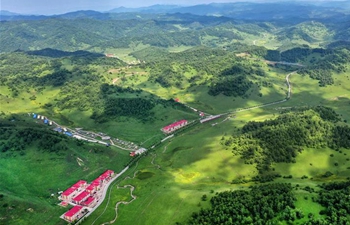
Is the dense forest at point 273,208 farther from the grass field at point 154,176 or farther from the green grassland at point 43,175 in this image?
the green grassland at point 43,175

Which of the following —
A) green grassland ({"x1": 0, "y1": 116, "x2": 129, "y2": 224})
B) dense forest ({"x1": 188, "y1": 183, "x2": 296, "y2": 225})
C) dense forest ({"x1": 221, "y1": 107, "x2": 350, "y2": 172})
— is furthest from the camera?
dense forest ({"x1": 221, "y1": 107, "x2": 350, "y2": 172})

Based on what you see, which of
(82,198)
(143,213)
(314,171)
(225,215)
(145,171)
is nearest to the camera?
(225,215)

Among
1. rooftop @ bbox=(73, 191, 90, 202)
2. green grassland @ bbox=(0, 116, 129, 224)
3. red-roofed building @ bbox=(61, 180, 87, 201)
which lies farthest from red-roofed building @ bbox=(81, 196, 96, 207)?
red-roofed building @ bbox=(61, 180, 87, 201)

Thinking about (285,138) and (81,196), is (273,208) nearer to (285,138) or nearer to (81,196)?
(285,138)

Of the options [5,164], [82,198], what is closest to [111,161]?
[82,198]

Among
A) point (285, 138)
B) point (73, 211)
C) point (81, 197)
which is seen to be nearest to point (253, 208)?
point (73, 211)

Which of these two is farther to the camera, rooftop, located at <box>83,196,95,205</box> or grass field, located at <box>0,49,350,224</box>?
rooftop, located at <box>83,196,95,205</box>

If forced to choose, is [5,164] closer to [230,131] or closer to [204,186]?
[204,186]

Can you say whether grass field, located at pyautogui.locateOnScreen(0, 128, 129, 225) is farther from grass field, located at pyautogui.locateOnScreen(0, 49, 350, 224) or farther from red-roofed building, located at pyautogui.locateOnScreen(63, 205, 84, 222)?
red-roofed building, located at pyautogui.locateOnScreen(63, 205, 84, 222)
